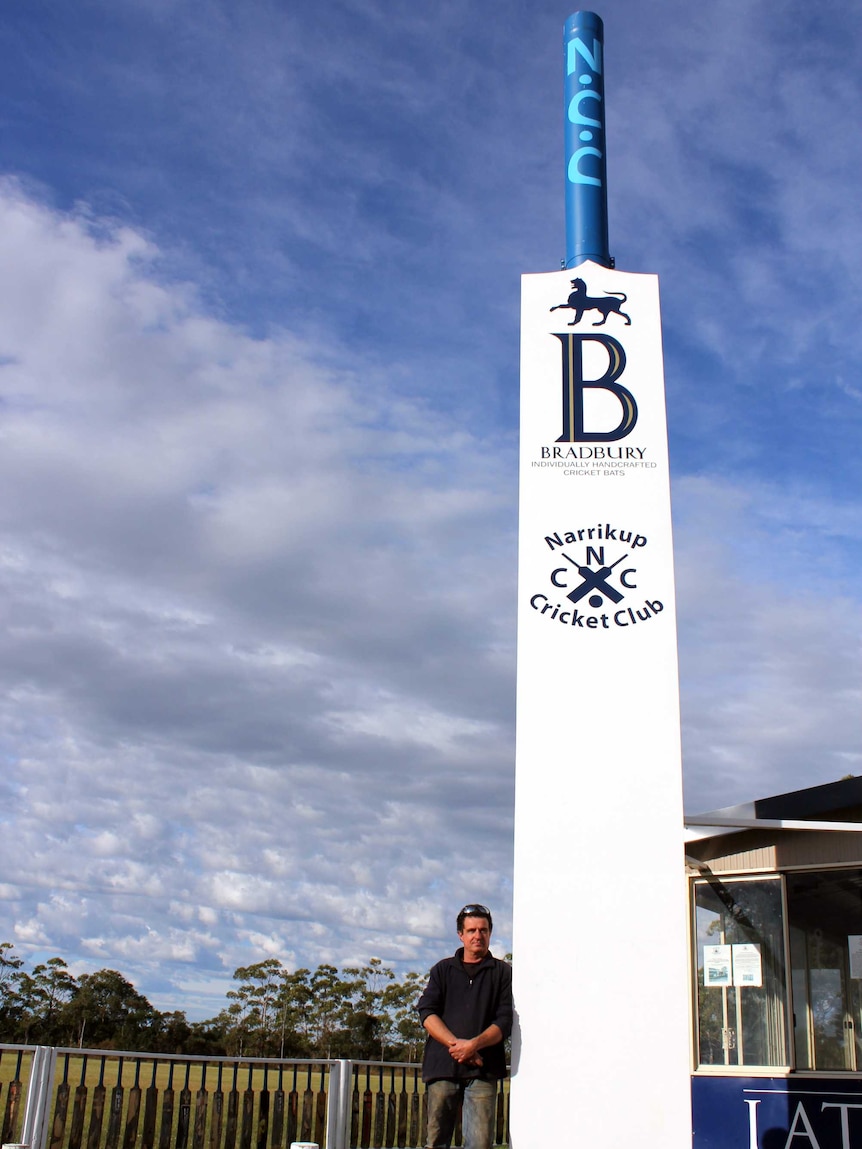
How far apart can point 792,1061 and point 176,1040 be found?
98.8 ft

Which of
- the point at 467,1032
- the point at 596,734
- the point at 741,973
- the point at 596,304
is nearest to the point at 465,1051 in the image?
the point at 467,1032

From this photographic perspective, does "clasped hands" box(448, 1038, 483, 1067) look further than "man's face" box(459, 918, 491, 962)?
No

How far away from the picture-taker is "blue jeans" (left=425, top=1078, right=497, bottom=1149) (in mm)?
5035

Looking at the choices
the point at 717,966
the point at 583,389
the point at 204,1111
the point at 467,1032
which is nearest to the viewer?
the point at 467,1032

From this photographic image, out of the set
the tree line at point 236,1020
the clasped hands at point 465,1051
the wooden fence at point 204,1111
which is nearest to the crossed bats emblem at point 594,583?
the clasped hands at point 465,1051

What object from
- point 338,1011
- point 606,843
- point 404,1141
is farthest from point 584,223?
point 338,1011

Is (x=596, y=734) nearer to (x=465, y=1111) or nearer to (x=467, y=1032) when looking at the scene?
(x=467, y=1032)

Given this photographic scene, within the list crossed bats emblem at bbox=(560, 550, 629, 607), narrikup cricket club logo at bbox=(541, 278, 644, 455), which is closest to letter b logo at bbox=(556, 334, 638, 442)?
narrikup cricket club logo at bbox=(541, 278, 644, 455)

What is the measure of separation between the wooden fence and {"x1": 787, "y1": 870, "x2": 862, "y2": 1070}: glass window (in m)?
4.39

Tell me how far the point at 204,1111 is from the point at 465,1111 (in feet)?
A: 18.1

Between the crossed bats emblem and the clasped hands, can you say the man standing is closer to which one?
the clasped hands

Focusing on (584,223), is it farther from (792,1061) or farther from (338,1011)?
(338,1011)

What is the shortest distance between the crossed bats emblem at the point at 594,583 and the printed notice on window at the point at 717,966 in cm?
371

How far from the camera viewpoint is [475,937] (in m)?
5.33
